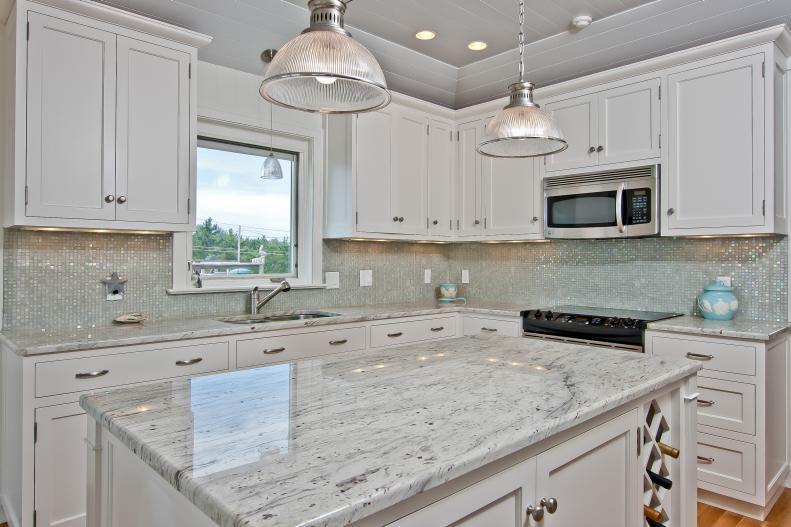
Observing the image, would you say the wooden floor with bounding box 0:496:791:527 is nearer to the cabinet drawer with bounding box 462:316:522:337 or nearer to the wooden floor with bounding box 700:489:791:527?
the wooden floor with bounding box 700:489:791:527

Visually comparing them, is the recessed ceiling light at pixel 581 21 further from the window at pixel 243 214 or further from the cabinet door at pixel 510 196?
the window at pixel 243 214

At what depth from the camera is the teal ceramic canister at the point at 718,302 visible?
296 centimetres

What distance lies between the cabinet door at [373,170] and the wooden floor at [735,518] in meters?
2.51

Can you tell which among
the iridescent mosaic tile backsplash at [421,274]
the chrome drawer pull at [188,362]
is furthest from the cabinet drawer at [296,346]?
the iridescent mosaic tile backsplash at [421,274]

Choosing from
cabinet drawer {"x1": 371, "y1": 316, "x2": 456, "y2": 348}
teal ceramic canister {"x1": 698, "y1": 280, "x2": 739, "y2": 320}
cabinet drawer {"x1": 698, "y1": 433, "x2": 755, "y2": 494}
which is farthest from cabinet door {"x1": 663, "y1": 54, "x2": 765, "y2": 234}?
cabinet drawer {"x1": 371, "y1": 316, "x2": 456, "y2": 348}

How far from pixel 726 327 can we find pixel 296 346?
7.61ft

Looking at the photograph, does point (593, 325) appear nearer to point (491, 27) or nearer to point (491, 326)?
point (491, 326)

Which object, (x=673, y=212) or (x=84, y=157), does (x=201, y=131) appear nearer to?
(x=84, y=157)

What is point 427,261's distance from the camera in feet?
15.0

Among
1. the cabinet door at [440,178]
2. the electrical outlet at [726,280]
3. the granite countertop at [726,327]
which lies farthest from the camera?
the cabinet door at [440,178]

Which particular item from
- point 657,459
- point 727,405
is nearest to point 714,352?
point 727,405

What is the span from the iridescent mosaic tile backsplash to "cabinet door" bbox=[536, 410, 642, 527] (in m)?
2.17

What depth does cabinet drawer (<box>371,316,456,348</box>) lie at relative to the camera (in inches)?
134

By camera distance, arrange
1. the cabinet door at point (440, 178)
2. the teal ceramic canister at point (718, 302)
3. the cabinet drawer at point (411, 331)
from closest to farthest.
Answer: the teal ceramic canister at point (718, 302) < the cabinet drawer at point (411, 331) < the cabinet door at point (440, 178)
